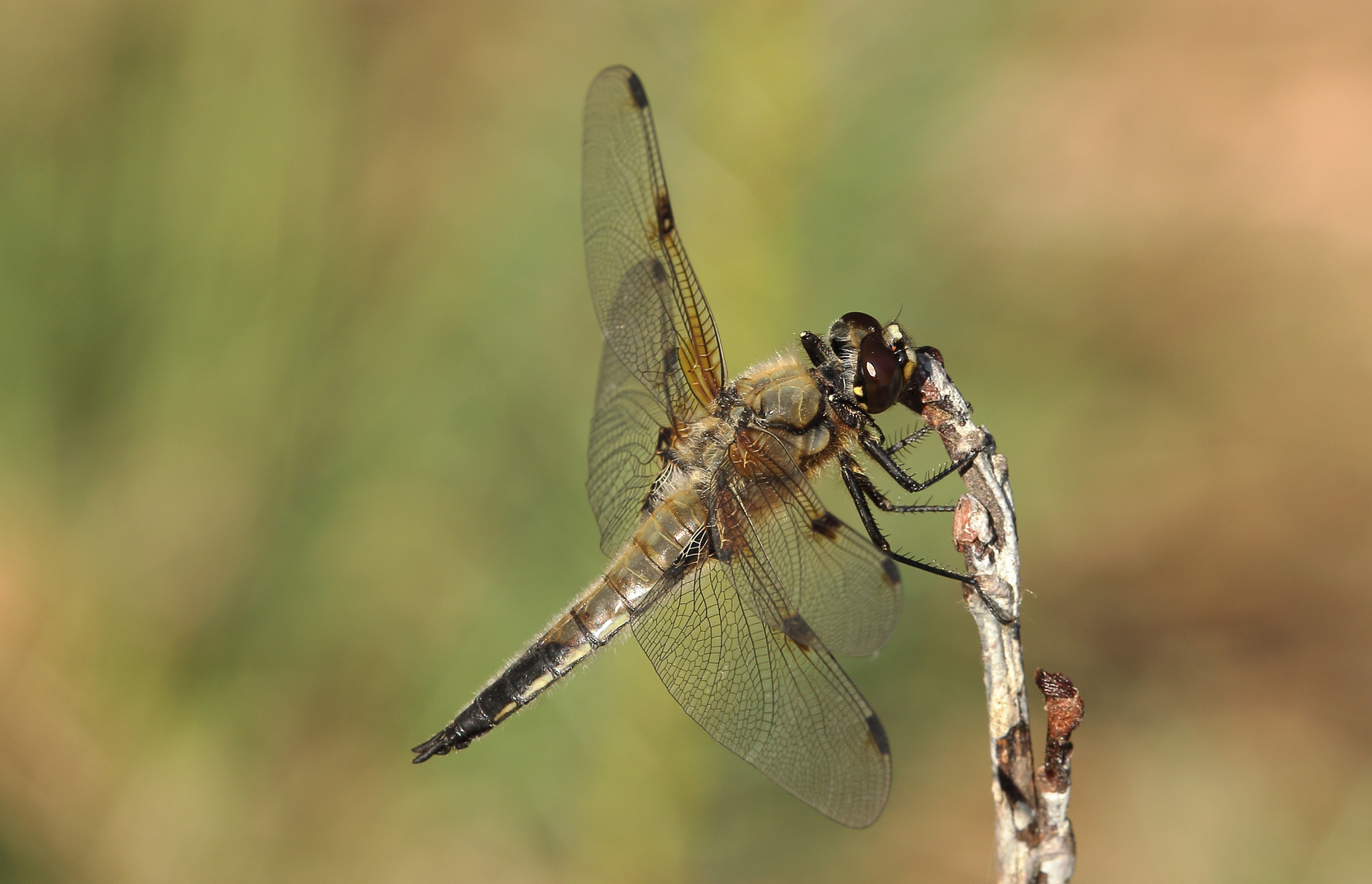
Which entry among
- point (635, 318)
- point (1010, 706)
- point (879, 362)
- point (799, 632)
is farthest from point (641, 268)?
point (1010, 706)

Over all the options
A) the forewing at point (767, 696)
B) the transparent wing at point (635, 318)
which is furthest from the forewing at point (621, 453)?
the forewing at point (767, 696)

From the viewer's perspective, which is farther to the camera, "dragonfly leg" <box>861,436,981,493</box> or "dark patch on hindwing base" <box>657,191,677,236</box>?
"dark patch on hindwing base" <box>657,191,677,236</box>

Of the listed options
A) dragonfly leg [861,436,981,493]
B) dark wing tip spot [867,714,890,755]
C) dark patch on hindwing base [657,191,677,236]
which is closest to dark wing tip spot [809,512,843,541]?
dragonfly leg [861,436,981,493]

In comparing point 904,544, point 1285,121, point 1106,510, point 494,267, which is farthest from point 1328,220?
point 494,267

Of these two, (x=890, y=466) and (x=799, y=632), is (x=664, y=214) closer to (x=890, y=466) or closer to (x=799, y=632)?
(x=890, y=466)

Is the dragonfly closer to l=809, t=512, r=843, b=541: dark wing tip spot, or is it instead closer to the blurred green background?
l=809, t=512, r=843, b=541: dark wing tip spot

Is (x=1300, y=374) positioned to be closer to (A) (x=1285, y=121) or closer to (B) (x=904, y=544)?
(A) (x=1285, y=121)

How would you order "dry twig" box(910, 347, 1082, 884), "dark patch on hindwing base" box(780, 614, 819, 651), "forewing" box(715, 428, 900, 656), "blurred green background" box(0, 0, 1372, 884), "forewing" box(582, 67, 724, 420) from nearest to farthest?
1. "dry twig" box(910, 347, 1082, 884)
2. "dark patch on hindwing base" box(780, 614, 819, 651)
3. "forewing" box(715, 428, 900, 656)
4. "forewing" box(582, 67, 724, 420)
5. "blurred green background" box(0, 0, 1372, 884)
